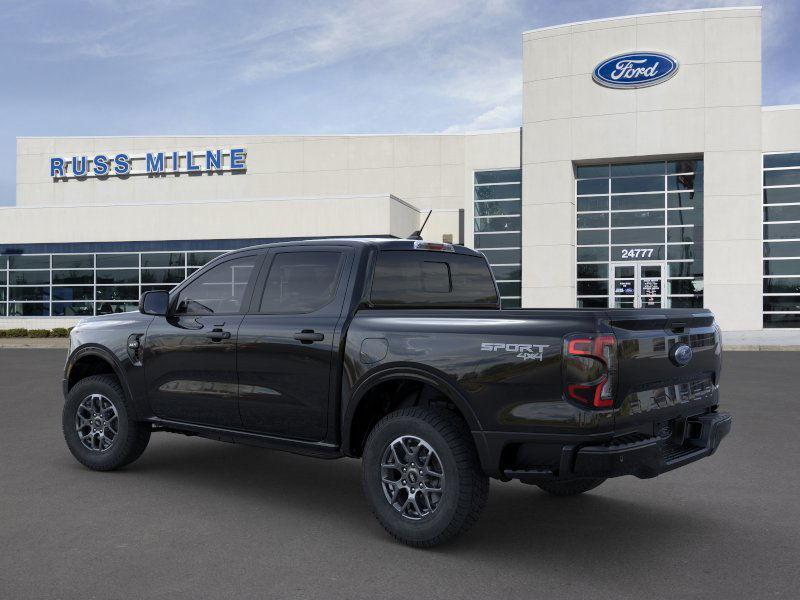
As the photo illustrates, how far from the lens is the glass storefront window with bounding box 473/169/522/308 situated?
35.1 meters

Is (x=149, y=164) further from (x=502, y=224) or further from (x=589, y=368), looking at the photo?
(x=589, y=368)

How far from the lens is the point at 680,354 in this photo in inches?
187

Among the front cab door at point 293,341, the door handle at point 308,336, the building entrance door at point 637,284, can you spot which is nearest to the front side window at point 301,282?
the front cab door at point 293,341

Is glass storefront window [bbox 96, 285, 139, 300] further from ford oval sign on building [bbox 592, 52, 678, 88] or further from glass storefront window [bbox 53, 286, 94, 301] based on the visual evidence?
ford oval sign on building [bbox 592, 52, 678, 88]

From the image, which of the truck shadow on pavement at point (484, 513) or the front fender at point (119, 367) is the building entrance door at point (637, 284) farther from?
the front fender at point (119, 367)

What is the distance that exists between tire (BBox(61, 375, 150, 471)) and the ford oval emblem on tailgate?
4335 mm

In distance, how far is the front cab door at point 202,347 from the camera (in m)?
5.98

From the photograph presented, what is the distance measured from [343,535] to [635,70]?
30247mm

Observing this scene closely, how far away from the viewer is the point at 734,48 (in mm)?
30938

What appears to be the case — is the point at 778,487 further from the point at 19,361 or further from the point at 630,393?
the point at 19,361

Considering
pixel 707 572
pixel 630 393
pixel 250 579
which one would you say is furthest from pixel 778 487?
pixel 250 579

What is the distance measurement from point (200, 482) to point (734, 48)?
30526 millimetres

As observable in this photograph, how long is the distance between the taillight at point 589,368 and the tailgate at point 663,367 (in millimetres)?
97

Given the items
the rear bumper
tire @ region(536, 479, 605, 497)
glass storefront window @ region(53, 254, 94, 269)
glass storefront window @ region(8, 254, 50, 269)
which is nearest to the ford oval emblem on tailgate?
the rear bumper
